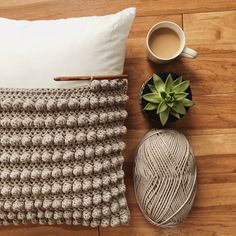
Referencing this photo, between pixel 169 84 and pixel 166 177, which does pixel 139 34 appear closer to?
pixel 169 84

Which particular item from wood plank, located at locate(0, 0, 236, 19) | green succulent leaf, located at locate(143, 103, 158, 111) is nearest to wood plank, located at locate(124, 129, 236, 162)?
green succulent leaf, located at locate(143, 103, 158, 111)

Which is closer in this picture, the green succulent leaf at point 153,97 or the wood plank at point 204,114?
the green succulent leaf at point 153,97

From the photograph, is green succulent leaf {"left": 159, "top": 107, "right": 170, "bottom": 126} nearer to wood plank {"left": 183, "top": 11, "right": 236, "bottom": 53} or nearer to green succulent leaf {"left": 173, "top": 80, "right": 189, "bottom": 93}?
green succulent leaf {"left": 173, "top": 80, "right": 189, "bottom": 93}

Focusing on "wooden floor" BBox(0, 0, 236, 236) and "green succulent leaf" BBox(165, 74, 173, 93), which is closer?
"green succulent leaf" BBox(165, 74, 173, 93)

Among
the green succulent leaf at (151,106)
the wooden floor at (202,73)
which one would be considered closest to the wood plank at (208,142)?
the wooden floor at (202,73)

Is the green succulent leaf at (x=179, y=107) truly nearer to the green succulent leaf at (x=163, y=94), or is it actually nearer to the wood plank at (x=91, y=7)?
the green succulent leaf at (x=163, y=94)

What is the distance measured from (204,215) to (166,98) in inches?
13.7

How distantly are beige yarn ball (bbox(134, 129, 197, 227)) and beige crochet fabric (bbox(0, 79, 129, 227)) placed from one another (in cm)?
9

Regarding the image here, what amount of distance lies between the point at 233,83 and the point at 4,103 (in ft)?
1.92

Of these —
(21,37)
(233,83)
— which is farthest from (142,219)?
(21,37)

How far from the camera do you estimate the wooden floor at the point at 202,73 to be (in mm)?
876

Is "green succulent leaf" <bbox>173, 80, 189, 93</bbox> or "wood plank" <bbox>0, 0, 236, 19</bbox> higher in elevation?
"wood plank" <bbox>0, 0, 236, 19</bbox>

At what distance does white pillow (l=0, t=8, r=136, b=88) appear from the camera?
0.69 m

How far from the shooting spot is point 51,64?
689mm
